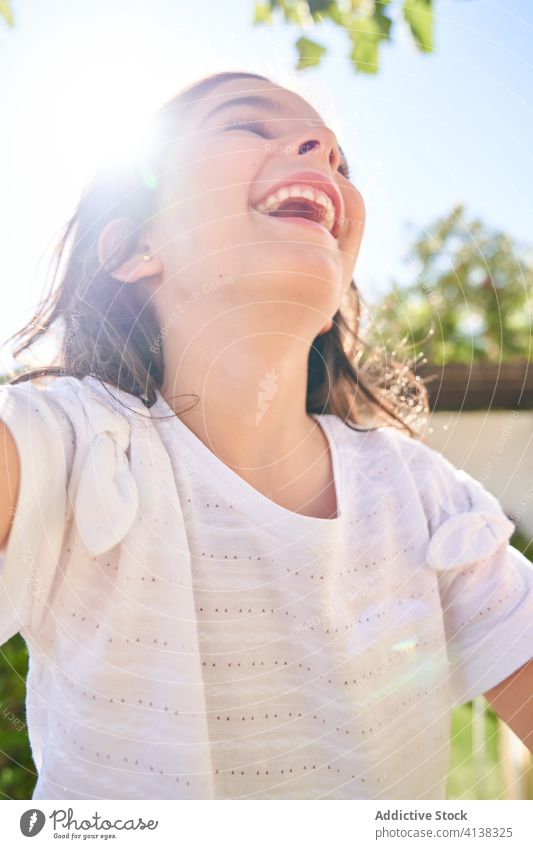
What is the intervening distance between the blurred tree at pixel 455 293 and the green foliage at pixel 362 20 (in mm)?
Result: 185

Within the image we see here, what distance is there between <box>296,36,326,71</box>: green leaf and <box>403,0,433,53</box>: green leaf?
0.30 feet

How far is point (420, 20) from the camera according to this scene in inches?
28.5

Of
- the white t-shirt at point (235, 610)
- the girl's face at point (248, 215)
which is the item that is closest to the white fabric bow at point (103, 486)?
the white t-shirt at point (235, 610)

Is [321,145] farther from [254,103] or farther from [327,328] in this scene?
[327,328]

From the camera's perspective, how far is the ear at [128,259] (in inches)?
24.9

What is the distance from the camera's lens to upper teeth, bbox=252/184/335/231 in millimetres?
608

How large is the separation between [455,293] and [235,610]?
0.81 meters

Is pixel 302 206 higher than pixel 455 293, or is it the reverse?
pixel 302 206

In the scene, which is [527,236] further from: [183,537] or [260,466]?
[183,537]

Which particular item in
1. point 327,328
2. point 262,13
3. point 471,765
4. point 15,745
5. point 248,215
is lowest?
point 471,765

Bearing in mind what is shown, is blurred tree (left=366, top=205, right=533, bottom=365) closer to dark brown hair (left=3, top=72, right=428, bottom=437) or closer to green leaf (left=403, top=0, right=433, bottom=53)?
green leaf (left=403, top=0, right=433, bottom=53)

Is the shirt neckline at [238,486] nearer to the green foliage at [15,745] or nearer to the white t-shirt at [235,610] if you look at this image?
the white t-shirt at [235,610]

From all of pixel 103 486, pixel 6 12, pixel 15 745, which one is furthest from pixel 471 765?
pixel 6 12
